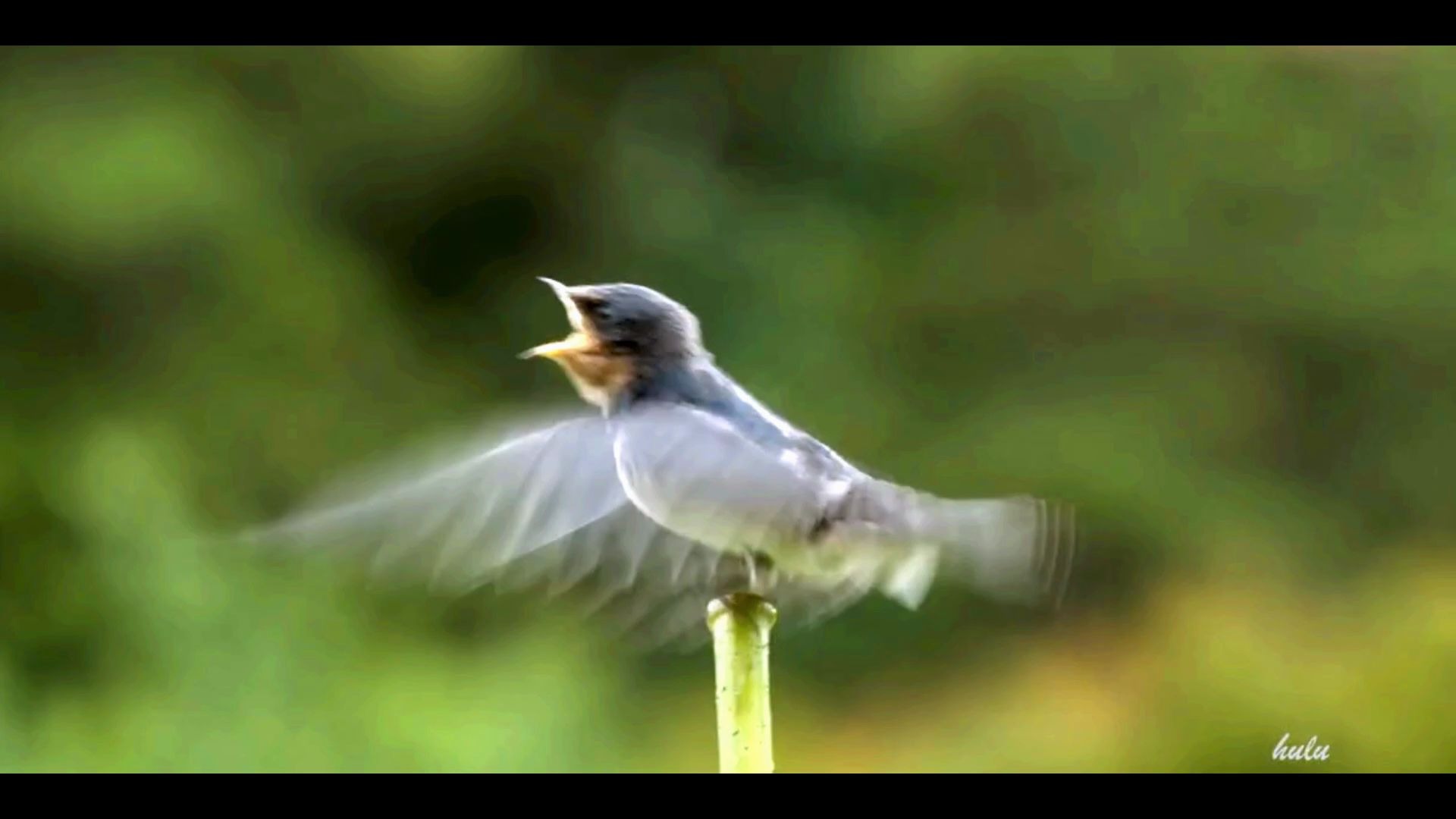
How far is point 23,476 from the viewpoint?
2.93 meters

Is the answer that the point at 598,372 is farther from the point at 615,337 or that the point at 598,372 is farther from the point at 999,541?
the point at 999,541

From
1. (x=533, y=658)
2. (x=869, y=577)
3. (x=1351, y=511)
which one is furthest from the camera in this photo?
(x=1351, y=511)

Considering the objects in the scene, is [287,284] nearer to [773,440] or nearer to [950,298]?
[950,298]

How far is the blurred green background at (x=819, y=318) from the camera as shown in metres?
2.79

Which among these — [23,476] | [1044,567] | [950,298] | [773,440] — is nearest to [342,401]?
[23,476]

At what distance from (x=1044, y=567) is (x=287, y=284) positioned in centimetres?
264

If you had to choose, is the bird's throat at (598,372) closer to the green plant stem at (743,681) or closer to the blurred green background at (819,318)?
the green plant stem at (743,681)

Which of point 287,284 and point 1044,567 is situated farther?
point 287,284

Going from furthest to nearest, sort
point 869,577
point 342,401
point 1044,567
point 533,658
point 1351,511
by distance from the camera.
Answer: point 1351,511, point 342,401, point 533,658, point 869,577, point 1044,567

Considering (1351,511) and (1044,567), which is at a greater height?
(1351,511)

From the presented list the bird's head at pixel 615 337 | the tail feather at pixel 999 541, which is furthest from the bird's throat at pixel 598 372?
the tail feather at pixel 999 541

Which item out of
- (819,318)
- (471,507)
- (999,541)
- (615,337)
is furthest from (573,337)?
(819,318)

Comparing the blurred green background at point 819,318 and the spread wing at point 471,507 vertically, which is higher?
the blurred green background at point 819,318

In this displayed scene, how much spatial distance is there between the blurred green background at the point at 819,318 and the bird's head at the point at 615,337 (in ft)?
5.29
